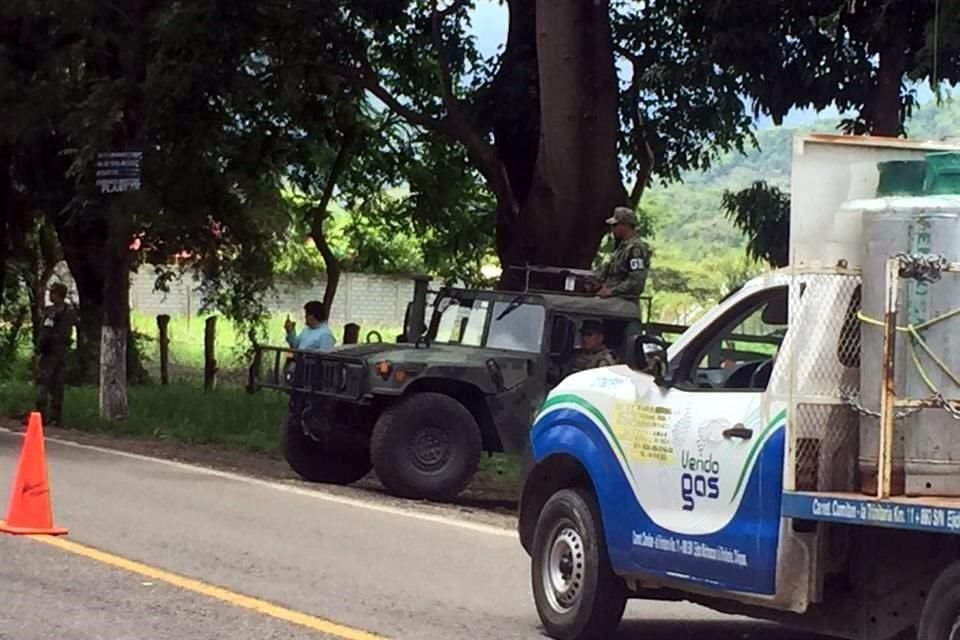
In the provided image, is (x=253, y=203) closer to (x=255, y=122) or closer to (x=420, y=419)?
(x=255, y=122)

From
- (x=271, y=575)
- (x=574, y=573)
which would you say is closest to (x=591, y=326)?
(x=271, y=575)

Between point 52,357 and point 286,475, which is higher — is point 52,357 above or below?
above

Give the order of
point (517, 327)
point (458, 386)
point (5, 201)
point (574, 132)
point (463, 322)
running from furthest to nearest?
point (5, 201), point (574, 132), point (463, 322), point (517, 327), point (458, 386)

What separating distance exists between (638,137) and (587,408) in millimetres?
15702

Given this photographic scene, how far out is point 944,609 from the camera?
701 cm

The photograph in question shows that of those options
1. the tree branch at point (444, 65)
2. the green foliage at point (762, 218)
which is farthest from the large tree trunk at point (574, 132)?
the green foliage at point (762, 218)

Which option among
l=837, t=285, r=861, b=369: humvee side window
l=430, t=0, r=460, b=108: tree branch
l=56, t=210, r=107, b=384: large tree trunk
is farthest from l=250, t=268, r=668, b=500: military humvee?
l=56, t=210, r=107, b=384: large tree trunk

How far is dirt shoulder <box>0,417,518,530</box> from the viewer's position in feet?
51.7

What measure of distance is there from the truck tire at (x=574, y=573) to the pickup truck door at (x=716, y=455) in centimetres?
34

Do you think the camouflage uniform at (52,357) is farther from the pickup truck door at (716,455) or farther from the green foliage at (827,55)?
the pickup truck door at (716,455)

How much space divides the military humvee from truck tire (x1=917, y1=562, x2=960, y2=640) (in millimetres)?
8834

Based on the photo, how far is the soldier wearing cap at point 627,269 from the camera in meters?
16.1

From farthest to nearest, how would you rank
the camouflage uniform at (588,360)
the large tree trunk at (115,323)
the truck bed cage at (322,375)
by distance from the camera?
1. the large tree trunk at (115,323)
2. the truck bed cage at (322,375)
3. the camouflage uniform at (588,360)

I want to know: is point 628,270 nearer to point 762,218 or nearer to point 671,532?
point 762,218
